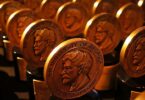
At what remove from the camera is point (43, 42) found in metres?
0.94

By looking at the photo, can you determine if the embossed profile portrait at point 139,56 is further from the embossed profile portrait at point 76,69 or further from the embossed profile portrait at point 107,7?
the embossed profile portrait at point 107,7

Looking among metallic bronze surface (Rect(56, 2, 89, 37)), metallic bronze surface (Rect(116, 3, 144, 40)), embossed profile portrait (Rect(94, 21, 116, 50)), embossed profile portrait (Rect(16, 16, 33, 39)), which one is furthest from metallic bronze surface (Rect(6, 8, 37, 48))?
metallic bronze surface (Rect(116, 3, 144, 40))

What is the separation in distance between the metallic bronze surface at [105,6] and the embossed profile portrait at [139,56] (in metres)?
0.58

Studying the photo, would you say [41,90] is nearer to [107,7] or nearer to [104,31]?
[104,31]

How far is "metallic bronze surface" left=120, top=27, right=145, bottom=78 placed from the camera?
2.78 ft

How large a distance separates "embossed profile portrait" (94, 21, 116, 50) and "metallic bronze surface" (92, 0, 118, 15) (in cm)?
35

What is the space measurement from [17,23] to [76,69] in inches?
18.3

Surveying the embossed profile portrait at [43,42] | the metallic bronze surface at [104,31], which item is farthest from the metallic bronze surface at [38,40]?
the metallic bronze surface at [104,31]

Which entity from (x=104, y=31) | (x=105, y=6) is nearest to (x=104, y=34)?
(x=104, y=31)

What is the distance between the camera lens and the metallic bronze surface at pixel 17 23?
110 cm

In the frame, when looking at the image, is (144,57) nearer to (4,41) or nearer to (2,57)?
(4,41)

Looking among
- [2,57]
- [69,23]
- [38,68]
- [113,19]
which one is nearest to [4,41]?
[2,57]

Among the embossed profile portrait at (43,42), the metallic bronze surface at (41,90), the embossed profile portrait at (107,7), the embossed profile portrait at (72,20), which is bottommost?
the metallic bronze surface at (41,90)

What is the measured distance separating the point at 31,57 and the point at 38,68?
6 cm
